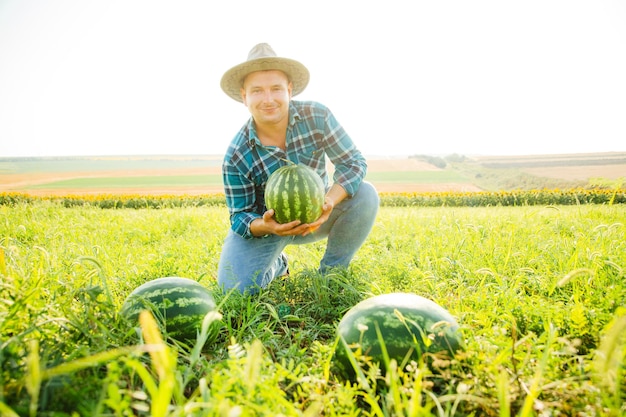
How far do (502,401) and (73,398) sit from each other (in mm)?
1376

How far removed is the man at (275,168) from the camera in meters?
3.04

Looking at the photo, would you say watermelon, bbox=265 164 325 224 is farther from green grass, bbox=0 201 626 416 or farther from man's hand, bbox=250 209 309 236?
green grass, bbox=0 201 626 416

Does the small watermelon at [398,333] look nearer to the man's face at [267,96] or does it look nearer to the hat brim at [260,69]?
the man's face at [267,96]

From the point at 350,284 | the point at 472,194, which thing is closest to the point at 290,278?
the point at 350,284

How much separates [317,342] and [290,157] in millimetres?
2039

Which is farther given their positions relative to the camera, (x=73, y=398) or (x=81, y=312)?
(x=81, y=312)

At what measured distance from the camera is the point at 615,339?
1.07m

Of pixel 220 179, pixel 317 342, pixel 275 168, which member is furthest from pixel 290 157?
pixel 220 179

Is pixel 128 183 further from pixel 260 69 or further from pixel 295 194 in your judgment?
pixel 295 194

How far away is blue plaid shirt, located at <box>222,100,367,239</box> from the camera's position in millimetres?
3209

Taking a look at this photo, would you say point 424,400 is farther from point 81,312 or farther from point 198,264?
point 198,264

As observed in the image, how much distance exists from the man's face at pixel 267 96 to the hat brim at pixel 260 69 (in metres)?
0.07

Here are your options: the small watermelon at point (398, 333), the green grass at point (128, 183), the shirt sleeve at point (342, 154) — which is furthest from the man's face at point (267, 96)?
the green grass at point (128, 183)

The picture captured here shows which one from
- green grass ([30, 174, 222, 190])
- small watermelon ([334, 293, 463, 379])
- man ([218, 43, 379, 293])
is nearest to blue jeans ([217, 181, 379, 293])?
man ([218, 43, 379, 293])
